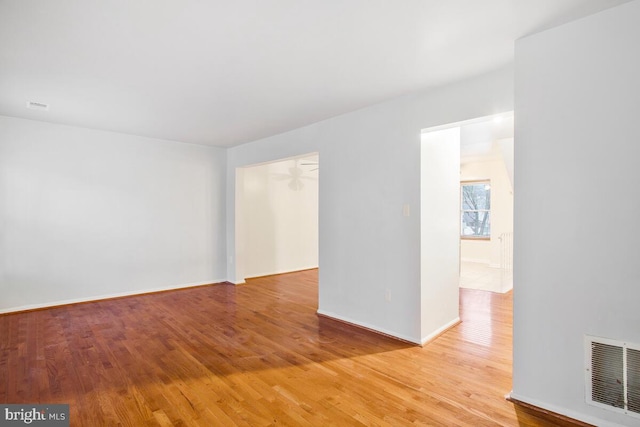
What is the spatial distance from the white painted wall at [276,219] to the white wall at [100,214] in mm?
536

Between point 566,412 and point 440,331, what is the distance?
1447 millimetres

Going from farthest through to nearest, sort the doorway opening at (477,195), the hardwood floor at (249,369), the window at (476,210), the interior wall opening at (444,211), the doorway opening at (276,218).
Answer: the window at (476,210) → the doorway opening at (276,218) → the doorway opening at (477,195) → the interior wall opening at (444,211) → the hardwood floor at (249,369)

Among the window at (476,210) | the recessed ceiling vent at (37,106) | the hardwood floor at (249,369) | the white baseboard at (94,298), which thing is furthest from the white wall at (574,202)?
the window at (476,210)

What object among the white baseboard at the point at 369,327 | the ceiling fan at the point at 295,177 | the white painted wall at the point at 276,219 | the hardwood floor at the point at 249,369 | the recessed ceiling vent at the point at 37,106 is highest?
the recessed ceiling vent at the point at 37,106

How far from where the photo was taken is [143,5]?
1.81 metres

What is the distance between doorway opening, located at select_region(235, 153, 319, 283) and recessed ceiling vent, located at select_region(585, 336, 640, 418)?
5059 millimetres

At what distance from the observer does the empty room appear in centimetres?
191

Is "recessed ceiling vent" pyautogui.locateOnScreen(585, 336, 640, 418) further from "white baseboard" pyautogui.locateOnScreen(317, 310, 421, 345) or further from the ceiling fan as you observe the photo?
the ceiling fan

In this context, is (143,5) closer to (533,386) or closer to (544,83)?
(544,83)

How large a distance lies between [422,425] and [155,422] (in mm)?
1655

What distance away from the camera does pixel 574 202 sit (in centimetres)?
200

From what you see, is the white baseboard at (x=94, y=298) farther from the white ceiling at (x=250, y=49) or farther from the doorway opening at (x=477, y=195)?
the doorway opening at (x=477, y=195)

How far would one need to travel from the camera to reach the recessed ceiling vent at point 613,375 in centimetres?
181

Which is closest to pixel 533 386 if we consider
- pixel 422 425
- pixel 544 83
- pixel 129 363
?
pixel 422 425
